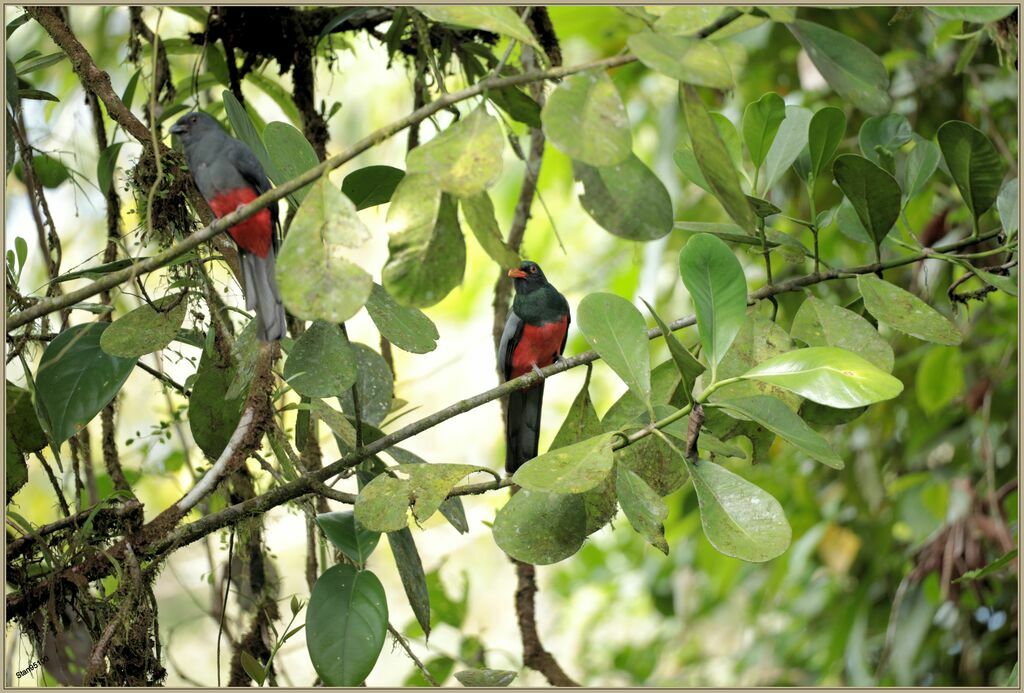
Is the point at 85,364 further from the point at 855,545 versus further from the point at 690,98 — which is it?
the point at 855,545

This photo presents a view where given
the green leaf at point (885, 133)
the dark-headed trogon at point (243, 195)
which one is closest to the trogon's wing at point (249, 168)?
the dark-headed trogon at point (243, 195)

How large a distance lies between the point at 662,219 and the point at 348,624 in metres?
0.71

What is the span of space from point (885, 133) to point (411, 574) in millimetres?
1166

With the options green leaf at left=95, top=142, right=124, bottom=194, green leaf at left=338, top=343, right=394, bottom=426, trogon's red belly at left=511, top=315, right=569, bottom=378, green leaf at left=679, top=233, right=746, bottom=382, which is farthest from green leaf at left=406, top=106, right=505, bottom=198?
trogon's red belly at left=511, top=315, right=569, bottom=378

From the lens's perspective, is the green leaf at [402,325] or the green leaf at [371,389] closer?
the green leaf at [402,325]

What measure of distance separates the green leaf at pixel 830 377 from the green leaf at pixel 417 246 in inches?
16.0

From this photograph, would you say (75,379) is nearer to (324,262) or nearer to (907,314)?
(324,262)

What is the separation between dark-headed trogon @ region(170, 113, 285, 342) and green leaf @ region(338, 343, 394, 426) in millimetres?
178

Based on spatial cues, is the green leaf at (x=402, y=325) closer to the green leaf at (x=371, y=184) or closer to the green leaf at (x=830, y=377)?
the green leaf at (x=371, y=184)

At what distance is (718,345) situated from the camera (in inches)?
47.8

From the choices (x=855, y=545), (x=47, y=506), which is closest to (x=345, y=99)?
(x=47, y=506)

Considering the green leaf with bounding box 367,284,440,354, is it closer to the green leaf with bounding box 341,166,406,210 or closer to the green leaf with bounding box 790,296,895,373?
the green leaf with bounding box 341,166,406,210

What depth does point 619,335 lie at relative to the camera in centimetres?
130

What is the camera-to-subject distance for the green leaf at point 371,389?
166 centimetres
